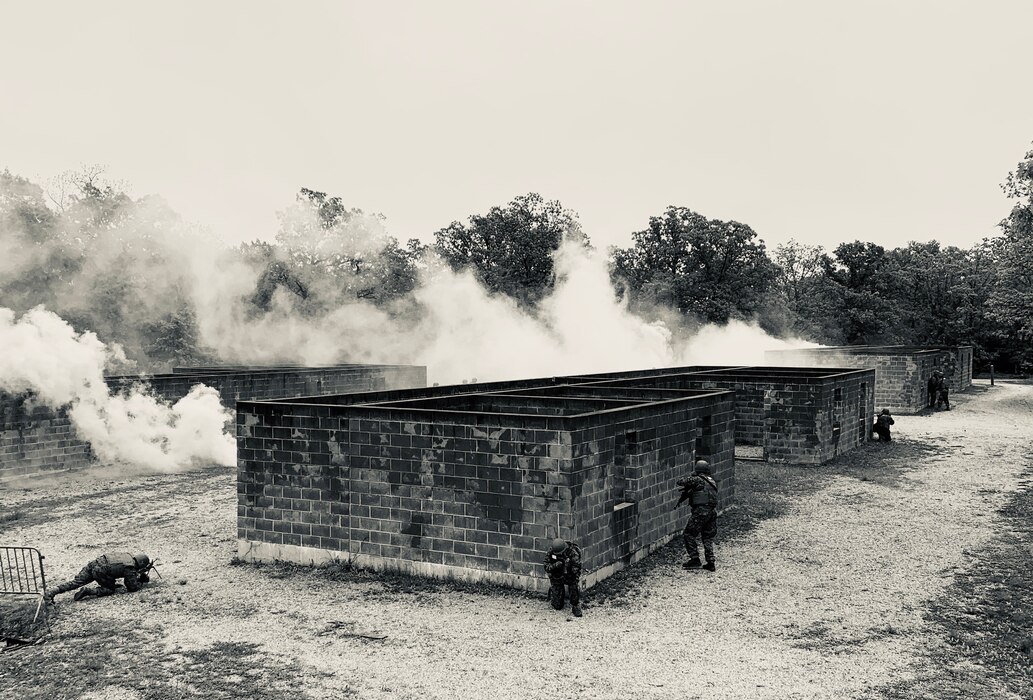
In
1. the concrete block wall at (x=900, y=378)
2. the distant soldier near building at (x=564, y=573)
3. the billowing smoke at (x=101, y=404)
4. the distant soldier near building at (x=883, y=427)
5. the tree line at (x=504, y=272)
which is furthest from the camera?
the tree line at (x=504, y=272)

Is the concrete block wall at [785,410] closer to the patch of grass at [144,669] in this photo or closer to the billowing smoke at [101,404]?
the billowing smoke at [101,404]

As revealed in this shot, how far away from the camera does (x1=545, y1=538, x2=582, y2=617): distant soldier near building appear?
10.3m

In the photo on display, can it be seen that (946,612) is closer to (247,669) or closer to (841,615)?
(841,615)

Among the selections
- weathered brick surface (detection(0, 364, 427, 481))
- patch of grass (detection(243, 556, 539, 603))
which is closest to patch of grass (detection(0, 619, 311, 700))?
patch of grass (detection(243, 556, 539, 603))

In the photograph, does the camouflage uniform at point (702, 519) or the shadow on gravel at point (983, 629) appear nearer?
the shadow on gravel at point (983, 629)

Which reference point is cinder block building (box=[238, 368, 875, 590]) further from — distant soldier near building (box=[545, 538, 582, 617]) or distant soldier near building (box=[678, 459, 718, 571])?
distant soldier near building (box=[678, 459, 718, 571])

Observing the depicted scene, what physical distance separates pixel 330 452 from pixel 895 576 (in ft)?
26.8

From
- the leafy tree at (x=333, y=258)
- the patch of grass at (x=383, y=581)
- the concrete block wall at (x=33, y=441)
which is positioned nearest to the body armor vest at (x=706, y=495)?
the patch of grass at (x=383, y=581)

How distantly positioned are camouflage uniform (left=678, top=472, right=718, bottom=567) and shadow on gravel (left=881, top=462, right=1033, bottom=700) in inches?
116

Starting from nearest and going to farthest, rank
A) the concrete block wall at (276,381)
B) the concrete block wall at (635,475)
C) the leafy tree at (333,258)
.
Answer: the concrete block wall at (635,475), the concrete block wall at (276,381), the leafy tree at (333,258)

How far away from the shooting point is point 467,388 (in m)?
20.7

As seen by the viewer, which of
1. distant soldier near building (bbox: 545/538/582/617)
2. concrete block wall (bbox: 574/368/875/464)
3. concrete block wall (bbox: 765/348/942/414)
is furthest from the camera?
concrete block wall (bbox: 765/348/942/414)

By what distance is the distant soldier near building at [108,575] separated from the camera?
11.1 m

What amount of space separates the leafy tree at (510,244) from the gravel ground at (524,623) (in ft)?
137
